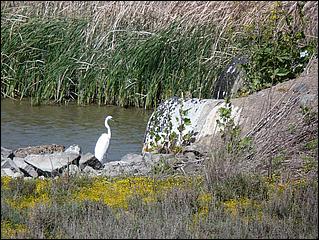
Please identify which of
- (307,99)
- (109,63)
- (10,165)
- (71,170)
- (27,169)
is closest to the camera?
(71,170)

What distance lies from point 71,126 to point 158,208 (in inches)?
210

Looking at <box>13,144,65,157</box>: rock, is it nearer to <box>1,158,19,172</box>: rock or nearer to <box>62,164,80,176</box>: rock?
<box>1,158,19,172</box>: rock

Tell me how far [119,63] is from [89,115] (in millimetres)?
1100

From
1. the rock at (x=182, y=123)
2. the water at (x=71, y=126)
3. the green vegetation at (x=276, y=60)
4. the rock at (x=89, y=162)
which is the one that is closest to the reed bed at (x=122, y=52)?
the water at (x=71, y=126)

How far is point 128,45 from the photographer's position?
40.5 ft

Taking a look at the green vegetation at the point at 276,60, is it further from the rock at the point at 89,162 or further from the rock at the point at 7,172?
the rock at the point at 7,172

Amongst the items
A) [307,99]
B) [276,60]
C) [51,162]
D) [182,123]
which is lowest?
[51,162]

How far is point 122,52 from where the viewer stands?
12281 millimetres

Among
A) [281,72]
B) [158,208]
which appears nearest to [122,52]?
[281,72]

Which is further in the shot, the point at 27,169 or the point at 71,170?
the point at 27,169

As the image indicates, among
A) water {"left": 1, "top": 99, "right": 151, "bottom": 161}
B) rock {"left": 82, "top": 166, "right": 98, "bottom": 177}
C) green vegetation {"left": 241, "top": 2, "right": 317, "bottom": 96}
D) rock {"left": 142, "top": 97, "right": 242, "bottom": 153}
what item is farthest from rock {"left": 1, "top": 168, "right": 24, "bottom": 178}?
green vegetation {"left": 241, "top": 2, "right": 317, "bottom": 96}

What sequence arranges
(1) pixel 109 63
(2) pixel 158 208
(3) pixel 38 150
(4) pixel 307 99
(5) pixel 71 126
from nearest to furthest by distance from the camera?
1. (2) pixel 158 208
2. (4) pixel 307 99
3. (3) pixel 38 150
4. (5) pixel 71 126
5. (1) pixel 109 63

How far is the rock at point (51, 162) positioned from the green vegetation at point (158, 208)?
52 cm

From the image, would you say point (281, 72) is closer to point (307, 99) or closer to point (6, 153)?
point (307, 99)
